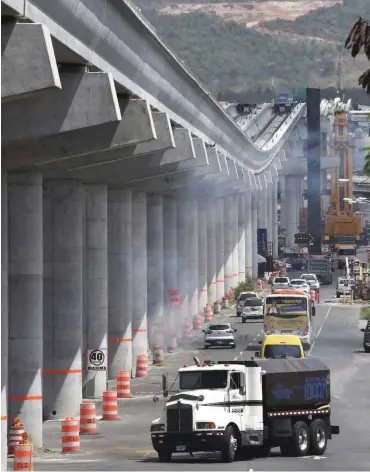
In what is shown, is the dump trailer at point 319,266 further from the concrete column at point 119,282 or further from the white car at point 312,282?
the concrete column at point 119,282

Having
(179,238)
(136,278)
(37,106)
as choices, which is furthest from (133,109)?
(179,238)

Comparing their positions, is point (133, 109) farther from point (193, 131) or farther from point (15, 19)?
point (193, 131)

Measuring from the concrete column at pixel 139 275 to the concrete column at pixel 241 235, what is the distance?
235ft

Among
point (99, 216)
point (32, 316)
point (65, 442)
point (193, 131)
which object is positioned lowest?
point (65, 442)

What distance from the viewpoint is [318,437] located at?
1639 inches

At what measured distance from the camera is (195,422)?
38844 millimetres

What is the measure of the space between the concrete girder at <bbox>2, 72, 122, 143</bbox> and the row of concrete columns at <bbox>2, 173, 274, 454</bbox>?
228 inches

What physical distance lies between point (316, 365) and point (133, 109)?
1040 cm

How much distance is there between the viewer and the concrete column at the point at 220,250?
133125 mm

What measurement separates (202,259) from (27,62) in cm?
8978

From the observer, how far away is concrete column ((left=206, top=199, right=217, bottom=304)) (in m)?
128

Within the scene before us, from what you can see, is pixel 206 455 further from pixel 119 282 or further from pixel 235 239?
pixel 235 239

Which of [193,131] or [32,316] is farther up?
[193,131]

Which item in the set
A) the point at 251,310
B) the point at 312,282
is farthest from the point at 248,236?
the point at 251,310
